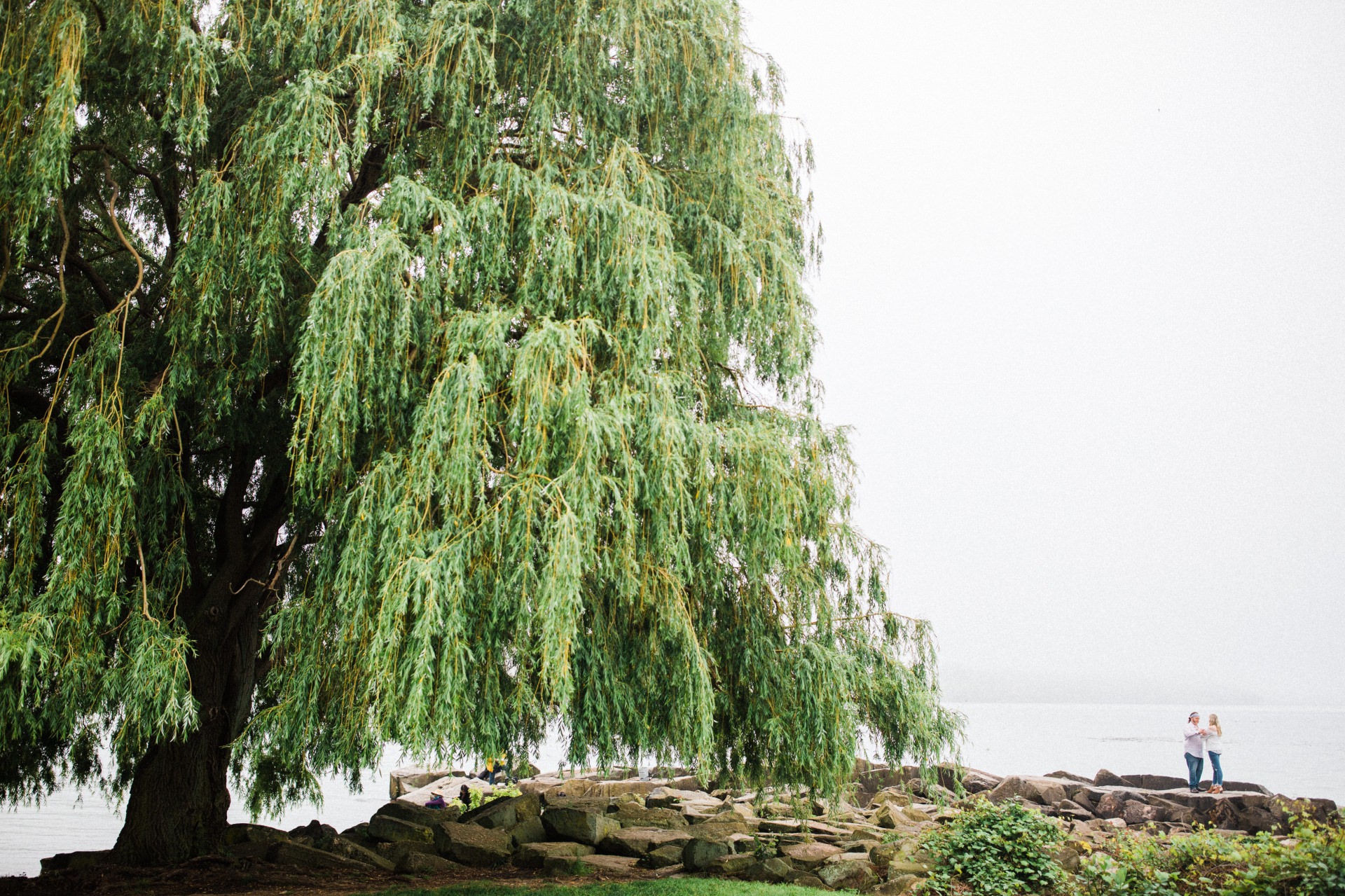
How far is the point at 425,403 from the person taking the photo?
7.26 m

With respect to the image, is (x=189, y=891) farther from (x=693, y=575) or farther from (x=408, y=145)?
(x=408, y=145)

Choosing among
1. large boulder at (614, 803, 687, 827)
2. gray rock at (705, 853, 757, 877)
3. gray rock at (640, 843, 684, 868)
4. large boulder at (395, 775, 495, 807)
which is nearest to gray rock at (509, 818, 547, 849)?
large boulder at (614, 803, 687, 827)

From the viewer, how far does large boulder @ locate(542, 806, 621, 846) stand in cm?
1143

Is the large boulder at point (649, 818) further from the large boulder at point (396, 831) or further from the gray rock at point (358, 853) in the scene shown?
the gray rock at point (358, 853)

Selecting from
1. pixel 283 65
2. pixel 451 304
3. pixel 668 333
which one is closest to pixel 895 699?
pixel 668 333

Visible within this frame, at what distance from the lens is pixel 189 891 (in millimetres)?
8633

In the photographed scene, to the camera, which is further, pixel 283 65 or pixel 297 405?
pixel 283 65

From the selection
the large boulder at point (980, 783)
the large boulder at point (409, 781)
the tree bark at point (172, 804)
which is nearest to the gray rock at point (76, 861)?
the tree bark at point (172, 804)

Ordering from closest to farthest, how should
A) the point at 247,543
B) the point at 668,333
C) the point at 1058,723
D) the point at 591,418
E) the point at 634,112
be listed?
1. the point at 591,418
2. the point at 668,333
3. the point at 634,112
4. the point at 247,543
5. the point at 1058,723

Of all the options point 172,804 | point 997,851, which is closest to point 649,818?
point 997,851

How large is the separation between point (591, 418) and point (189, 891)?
20.6 ft

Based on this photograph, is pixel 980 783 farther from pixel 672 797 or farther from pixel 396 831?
pixel 396 831

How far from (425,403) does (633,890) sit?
17.2ft

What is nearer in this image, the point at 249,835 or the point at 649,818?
the point at 249,835
